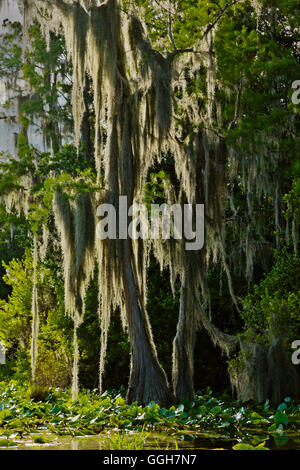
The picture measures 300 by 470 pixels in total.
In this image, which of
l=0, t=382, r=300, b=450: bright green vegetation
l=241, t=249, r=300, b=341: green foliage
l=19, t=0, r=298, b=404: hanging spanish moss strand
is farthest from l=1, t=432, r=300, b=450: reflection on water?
l=241, t=249, r=300, b=341: green foliage

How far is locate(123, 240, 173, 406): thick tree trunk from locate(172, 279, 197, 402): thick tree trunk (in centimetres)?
40

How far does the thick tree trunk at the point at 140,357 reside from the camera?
401 inches

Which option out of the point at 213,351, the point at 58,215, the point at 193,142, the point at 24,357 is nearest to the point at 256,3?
the point at 193,142

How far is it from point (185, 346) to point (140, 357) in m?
0.88

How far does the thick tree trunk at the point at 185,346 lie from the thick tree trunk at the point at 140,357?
40 cm

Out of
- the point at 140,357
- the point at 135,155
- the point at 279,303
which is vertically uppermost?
the point at 135,155

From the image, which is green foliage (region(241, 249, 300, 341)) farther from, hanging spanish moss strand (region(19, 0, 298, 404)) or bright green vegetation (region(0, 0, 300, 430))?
hanging spanish moss strand (region(19, 0, 298, 404))

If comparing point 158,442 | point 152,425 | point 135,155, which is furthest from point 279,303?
point 158,442

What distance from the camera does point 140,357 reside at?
34.1ft

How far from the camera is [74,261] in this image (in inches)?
399

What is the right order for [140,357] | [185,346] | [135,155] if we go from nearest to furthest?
[140,357], [135,155], [185,346]

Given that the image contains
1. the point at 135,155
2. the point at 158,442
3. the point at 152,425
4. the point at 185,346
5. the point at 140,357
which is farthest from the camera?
the point at 185,346

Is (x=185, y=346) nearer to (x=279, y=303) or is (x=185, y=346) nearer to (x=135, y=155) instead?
(x=279, y=303)

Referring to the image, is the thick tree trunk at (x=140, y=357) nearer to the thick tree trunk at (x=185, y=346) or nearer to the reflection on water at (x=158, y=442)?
the thick tree trunk at (x=185, y=346)
